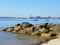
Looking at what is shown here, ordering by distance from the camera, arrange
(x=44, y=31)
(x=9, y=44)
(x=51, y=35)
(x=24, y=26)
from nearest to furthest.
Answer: (x=9, y=44), (x=51, y=35), (x=44, y=31), (x=24, y=26)

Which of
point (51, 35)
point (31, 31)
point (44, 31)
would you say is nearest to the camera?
point (51, 35)

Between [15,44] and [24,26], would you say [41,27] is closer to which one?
[24,26]

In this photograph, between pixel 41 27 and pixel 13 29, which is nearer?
pixel 41 27

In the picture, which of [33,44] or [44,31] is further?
[44,31]

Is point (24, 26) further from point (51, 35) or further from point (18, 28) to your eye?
point (51, 35)

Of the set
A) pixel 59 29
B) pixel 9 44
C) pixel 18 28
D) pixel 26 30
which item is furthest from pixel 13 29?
pixel 9 44

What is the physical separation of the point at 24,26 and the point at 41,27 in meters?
5.37

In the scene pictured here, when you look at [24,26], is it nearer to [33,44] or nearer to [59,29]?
[59,29]

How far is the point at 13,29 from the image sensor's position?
158 ft

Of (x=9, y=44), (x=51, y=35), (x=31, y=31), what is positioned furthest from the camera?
(x=31, y=31)

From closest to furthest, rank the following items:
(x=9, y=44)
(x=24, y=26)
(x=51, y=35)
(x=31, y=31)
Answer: (x=9, y=44) → (x=51, y=35) → (x=31, y=31) → (x=24, y=26)

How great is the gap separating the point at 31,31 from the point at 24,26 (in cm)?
476

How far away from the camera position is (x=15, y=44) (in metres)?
26.5

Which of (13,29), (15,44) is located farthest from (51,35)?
(13,29)
